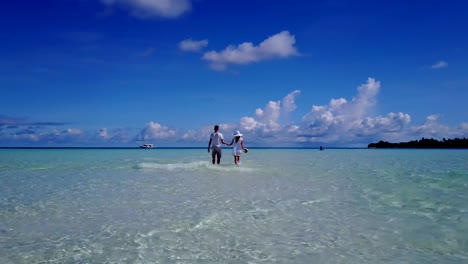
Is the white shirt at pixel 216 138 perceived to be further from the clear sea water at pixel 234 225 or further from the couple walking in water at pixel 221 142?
the clear sea water at pixel 234 225

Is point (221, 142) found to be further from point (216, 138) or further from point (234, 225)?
point (234, 225)

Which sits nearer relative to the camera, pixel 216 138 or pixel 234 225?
pixel 234 225

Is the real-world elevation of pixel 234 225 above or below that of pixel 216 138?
below

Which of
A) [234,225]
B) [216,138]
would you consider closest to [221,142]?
[216,138]

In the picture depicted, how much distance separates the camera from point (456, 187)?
43.8ft

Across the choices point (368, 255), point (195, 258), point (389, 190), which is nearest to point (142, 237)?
point (195, 258)

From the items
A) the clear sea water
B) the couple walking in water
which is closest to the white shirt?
the couple walking in water

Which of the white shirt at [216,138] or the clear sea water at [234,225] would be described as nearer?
the clear sea water at [234,225]

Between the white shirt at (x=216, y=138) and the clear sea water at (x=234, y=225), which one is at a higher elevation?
the white shirt at (x=216, y=138)

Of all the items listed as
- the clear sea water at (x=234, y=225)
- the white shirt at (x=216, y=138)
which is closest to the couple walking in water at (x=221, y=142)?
the white shirt at (x=216, y=138)

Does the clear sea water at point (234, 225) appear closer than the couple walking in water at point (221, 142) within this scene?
Yes

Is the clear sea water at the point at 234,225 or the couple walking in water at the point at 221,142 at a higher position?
the couple walking in water at the point at 221,142

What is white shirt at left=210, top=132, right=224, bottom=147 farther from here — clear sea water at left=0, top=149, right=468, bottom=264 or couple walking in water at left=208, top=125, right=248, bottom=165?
clear sea water at left=0, top=149, right=468, bottom=264

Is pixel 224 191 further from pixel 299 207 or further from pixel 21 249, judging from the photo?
pixel 21 249
